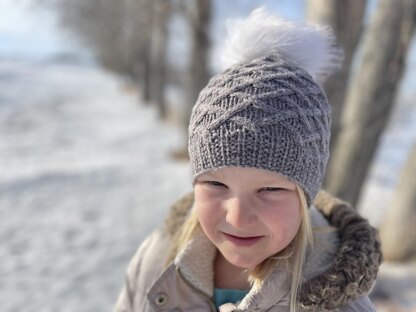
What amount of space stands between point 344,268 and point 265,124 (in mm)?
495

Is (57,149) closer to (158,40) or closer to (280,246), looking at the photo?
(158,40)

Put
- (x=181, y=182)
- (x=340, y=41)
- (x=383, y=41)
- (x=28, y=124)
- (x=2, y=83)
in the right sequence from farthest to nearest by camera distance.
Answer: (x=2, y=83), (x=28, y=124), (x=181, y=182), (x=383, y=41), (x=340, y=41)

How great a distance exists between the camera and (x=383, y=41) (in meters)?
3.45

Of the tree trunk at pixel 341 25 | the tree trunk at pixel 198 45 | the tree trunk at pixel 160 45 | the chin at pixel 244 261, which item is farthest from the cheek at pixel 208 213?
the tree trunk at pixel 160 45

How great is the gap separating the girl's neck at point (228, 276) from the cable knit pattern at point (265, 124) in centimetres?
36

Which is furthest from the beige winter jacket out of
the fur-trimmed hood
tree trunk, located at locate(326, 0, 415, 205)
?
tree trunk, located at locate(326, 0, 415, 205)

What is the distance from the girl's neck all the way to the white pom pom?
2.35 ft

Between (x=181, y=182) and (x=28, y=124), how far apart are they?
5.96 m

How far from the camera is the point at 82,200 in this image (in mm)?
5668

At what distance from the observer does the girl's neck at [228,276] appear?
145 cm

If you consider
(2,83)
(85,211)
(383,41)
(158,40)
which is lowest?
(2,83)

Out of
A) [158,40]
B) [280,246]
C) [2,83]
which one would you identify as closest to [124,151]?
[158,40]

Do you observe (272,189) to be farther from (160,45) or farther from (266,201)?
(160,45)

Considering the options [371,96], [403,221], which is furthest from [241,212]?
[403,221]
